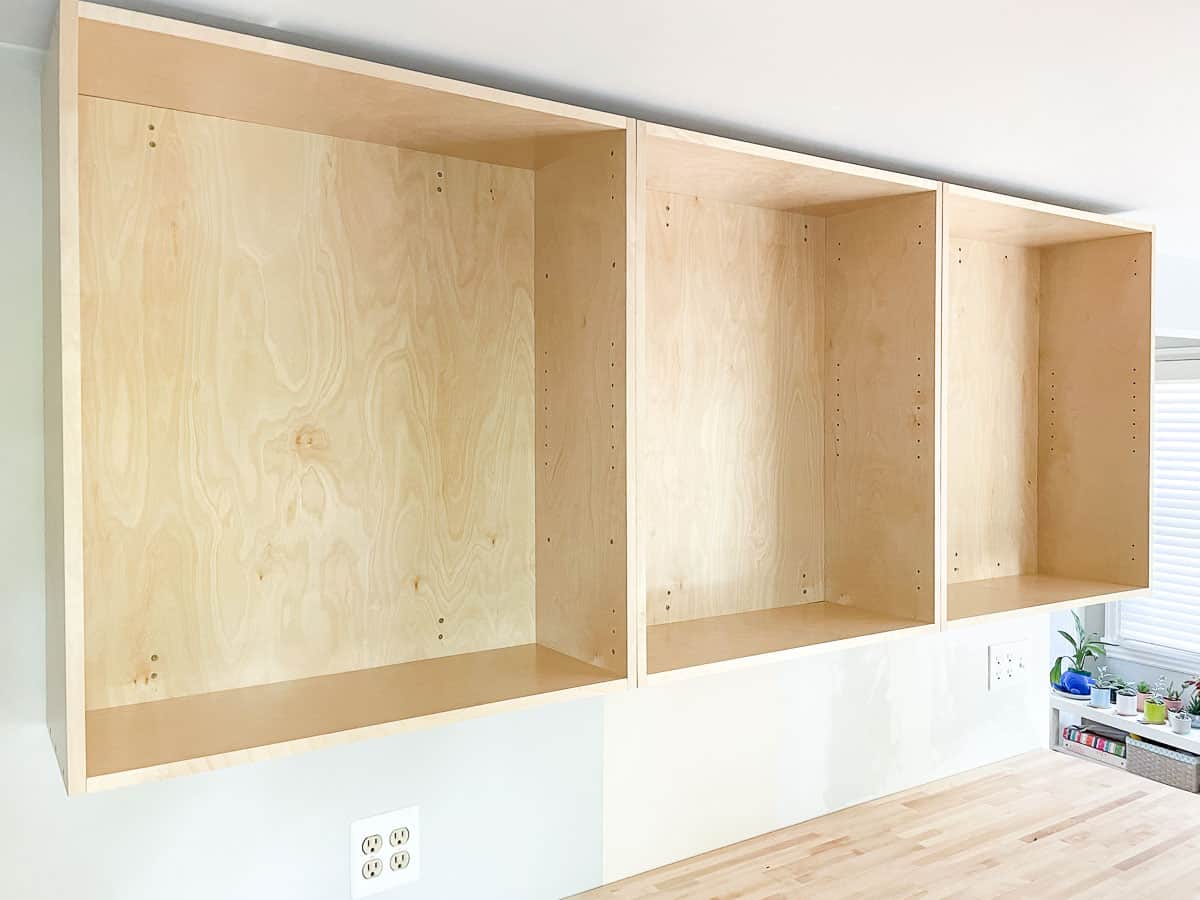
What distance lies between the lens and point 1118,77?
121 centimetres

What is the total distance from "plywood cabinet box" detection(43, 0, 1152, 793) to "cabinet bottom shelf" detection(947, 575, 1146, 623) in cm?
2

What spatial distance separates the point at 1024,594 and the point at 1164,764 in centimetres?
120

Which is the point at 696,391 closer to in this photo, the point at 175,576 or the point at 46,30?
the point at 175,576

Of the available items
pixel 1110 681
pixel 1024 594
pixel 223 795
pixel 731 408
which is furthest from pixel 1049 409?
pixel 1110 681

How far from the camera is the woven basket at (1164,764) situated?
97.4 inches

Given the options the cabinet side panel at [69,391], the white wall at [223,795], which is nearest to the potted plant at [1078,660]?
the white wall at [223,795]

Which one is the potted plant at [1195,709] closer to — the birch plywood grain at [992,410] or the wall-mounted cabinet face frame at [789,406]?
the birch plywood grain at [992,410]

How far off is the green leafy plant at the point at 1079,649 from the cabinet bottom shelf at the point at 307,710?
315cm

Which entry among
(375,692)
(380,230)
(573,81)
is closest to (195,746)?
(375,692)

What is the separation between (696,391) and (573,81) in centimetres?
60

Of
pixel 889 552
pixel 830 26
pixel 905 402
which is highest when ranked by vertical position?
pixel 830 26

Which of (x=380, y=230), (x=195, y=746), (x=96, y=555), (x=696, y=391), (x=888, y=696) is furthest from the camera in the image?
(x=888, y=696)

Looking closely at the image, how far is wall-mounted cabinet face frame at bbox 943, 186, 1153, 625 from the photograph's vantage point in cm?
195

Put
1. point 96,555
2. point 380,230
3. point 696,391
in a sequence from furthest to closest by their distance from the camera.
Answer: point 696,391
point 380,230
point 96,555
